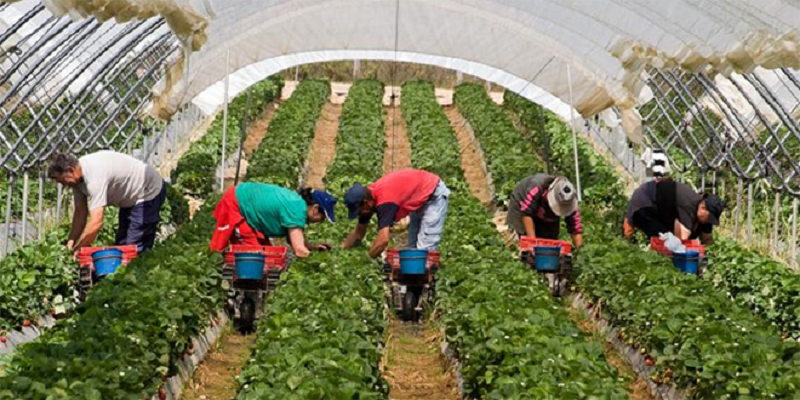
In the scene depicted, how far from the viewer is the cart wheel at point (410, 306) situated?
11.3m

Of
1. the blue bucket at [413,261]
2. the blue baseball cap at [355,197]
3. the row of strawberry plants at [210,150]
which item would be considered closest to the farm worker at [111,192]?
the blue baseball cap at [355,197]

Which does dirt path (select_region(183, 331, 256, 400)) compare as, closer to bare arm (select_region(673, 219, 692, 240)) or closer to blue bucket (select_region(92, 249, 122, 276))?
blue bucket (select_region(92, 249, 122, 276))

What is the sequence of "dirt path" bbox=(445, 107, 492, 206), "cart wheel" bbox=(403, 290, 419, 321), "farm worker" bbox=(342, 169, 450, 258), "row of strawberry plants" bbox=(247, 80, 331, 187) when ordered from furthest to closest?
1. "dirt path" bbox=(445, 107, 492, 206)
2. "row of strawberry plants" bbox=(247, 80, 331, 187)
3. "cart wheel" bbox=(403, 290, 419, 321)
4. "farm worker" bbox=(342, 169, 450, 258)

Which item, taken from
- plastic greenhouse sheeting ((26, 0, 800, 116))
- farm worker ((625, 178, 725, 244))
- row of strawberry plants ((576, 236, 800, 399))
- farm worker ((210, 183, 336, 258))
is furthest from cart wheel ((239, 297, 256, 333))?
farm worker ((625, 178, 725, 244))

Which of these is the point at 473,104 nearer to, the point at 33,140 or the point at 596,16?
the point at 33,140

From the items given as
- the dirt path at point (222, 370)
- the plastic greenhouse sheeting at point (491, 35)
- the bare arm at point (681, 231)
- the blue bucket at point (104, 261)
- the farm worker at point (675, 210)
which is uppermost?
the plastic greenhouse sheeting at point (491, 35)

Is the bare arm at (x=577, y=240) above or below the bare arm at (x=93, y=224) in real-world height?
below

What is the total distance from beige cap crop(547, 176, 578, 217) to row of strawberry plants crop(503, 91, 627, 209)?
4.16m

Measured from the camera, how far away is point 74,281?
11.1 m

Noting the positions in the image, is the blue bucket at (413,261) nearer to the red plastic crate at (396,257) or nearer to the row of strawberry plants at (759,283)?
the red plastic crate at (396,257)

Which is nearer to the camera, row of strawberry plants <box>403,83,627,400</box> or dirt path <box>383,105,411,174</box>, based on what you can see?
row of strawberry plants <box>403,83,627,400</box>

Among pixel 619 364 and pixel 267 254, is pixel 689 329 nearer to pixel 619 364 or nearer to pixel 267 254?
pixel 619 364

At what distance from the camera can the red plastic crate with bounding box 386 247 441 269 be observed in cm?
1120

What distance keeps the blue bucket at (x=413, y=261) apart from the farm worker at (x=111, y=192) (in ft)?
6.33
